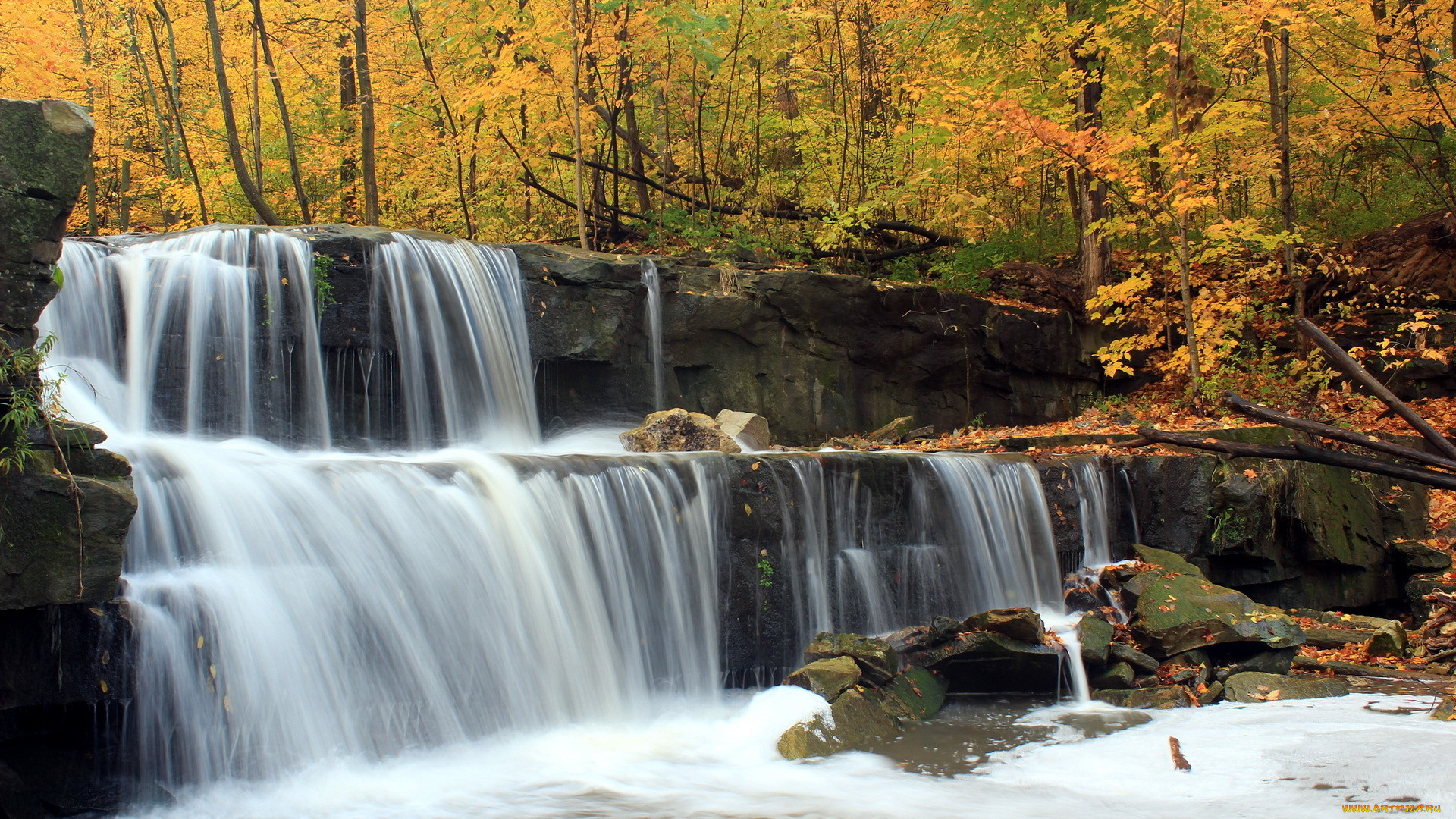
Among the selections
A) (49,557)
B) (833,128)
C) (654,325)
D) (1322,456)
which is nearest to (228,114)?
(654,325)

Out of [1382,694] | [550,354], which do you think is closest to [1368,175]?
[1382,694]

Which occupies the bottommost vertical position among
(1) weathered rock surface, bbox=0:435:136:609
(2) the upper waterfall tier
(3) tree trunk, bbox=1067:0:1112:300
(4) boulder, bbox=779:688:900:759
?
(4) boulder, bbox=779:688:900:759

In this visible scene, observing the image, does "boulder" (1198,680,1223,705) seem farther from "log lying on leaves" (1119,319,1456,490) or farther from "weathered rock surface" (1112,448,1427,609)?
"log lying on leaves" (1119,319,1456,490)

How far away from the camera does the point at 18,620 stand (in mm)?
4680

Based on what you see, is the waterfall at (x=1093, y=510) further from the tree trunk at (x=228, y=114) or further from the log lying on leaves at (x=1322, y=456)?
the tree trunk at (x=228, y=114)

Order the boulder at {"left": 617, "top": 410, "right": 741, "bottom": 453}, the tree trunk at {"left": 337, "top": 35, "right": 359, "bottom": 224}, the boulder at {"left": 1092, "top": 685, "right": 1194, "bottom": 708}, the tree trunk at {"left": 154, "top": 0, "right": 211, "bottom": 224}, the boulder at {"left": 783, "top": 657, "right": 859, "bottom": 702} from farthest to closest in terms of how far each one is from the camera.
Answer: the tree trunk at {"left": 337, "top": 35, "right": 359, "bottom": 224} < the tree trunk at {"left": 154, "top": 0, "right": 211, "bottom": 224} < the boulder at {"left": 617, "top": 410, "right": 741, "bottom": 453} < the boulder at {"left": 1092, "top": 685, "right": 1194, "bottom": 708} < the boulder at {"left": 783, "top": 657, "right": 859, "bottom": 702}

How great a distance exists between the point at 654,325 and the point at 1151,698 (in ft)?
23.3

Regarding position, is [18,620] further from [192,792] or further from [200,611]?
[192,792]

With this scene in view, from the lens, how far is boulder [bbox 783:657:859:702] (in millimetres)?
6531

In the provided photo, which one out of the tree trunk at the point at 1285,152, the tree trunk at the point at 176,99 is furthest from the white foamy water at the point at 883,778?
the tree trunk at the point at 176,99

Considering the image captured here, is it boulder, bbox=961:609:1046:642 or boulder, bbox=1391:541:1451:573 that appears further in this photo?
boulder, bbox=1391:541:1451:573

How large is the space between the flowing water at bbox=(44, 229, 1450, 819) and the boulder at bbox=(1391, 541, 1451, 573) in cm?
368

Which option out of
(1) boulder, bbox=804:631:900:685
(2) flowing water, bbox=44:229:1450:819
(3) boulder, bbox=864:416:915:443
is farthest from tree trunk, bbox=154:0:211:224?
(1) boulder, bbox=804:631:900:685

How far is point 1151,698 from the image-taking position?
6.89 metres
